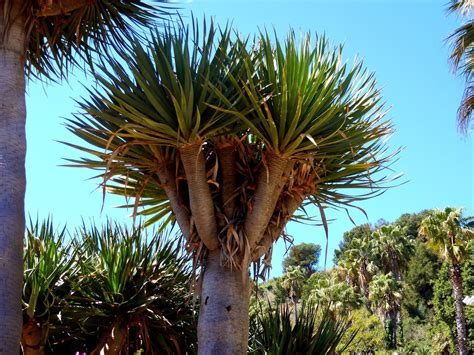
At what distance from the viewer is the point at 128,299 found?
24.4 ft

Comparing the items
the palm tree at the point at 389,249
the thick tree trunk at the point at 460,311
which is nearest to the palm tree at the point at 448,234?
the thick tree trunk at the point at 460,311

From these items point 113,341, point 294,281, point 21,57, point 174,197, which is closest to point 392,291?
point 294,281

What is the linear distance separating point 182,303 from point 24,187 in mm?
3502

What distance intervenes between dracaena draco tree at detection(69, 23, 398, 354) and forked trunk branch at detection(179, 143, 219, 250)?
0.03 ft

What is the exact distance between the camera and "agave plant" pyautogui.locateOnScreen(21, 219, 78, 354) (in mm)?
6727

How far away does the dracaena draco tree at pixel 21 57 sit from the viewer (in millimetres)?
4539

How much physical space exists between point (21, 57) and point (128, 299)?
3301mm

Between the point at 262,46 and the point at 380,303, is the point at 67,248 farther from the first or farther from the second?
the point at 380,303

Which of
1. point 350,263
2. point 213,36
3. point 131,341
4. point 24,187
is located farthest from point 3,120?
point 350,263

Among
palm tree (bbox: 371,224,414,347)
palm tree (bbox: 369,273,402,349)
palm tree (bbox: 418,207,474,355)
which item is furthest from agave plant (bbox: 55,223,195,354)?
palm tree (bbox: 371,224,414,347)

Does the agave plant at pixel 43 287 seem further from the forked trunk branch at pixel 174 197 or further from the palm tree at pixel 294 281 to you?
the palm tree at pixel 294 281

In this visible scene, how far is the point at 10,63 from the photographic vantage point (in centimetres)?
520

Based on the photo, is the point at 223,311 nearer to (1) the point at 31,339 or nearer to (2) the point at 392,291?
(1) the point at 31,339

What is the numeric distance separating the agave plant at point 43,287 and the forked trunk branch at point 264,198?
93.6 inches
